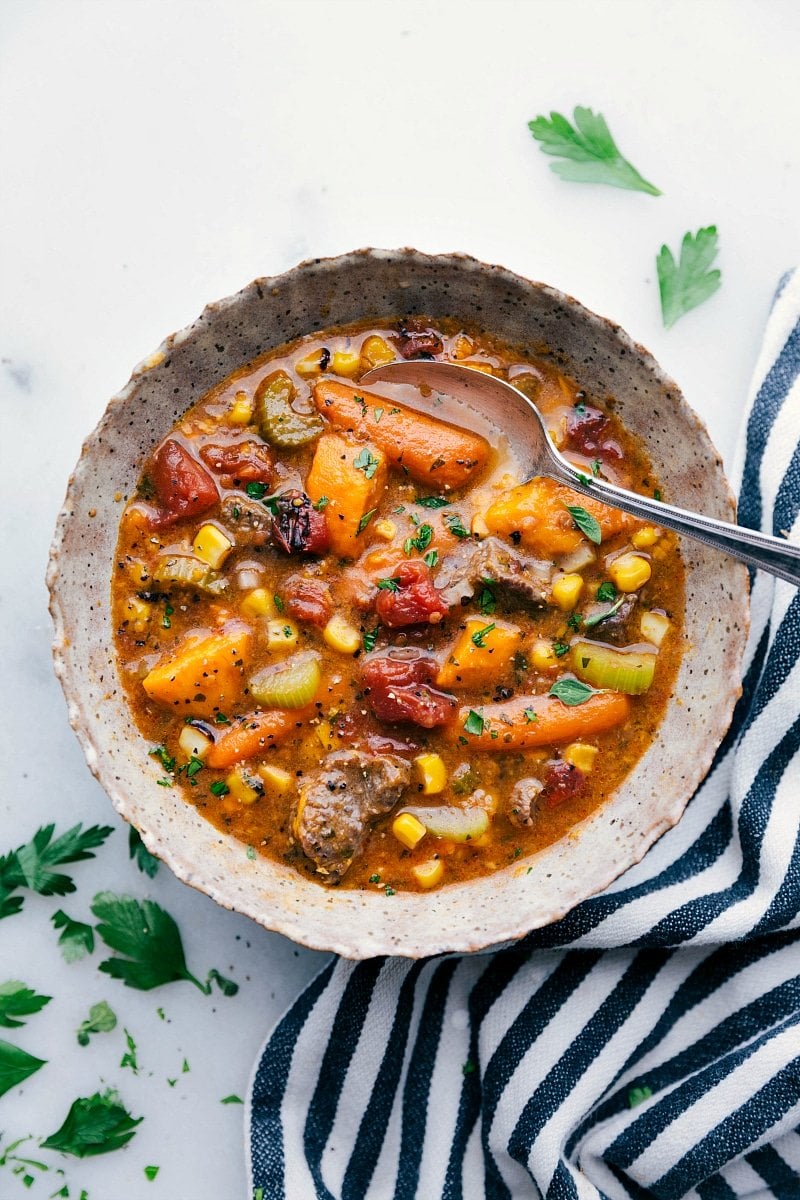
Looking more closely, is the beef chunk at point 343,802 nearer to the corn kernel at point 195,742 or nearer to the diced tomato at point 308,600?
the corn kernel at point 195,742

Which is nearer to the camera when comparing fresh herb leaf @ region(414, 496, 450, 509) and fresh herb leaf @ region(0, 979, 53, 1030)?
fresh herb leaf @ region(414, 496, 450, 509)

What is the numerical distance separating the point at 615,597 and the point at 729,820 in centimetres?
116

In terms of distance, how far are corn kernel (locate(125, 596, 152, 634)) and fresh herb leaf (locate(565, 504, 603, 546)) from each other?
170 centimetres

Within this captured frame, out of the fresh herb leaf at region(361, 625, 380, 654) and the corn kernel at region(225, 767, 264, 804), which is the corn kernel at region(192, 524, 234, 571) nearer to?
the fresh herb leaf at region(361, 625, 380, 654)

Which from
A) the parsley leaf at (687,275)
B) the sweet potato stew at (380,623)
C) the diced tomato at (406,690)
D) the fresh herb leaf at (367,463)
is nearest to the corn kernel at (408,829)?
the sweet potato stew at (380,623)

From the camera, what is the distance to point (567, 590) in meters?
3.98

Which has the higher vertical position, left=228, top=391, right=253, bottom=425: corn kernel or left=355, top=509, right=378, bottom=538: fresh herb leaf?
left=228, top=391, right=253, bottom=425: corn kernel

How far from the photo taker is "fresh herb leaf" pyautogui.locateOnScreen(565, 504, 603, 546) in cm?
396

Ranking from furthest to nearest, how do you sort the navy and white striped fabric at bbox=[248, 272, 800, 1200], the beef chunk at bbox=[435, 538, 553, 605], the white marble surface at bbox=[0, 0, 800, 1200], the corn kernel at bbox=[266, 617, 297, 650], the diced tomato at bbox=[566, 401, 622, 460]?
the white marble surface at bbox=[0, 0, 800, 1200], the navy and white striped fabric at bbox=[248, 272, 800, 1200], the diced tomato at bbox=[566, 401, 622, 460], the corn kernel at bbox=[266, 617, 297, 650], the beef chunk at bbox=[435, 538, 553, 605]

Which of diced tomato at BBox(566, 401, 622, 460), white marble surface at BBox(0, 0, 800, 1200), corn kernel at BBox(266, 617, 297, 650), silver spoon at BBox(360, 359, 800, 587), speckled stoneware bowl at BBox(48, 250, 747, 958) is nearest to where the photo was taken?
silver spoon at BBox(360, 359, 800, 587)

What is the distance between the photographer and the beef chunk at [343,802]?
3840mm

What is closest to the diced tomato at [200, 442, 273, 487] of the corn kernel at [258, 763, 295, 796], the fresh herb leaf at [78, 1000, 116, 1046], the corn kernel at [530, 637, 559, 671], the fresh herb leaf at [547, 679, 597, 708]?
the corn kernel at [258, 763, 295, 796]

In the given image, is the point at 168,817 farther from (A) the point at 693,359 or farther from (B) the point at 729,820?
(A) the point at 693,359

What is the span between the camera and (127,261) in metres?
4.37
